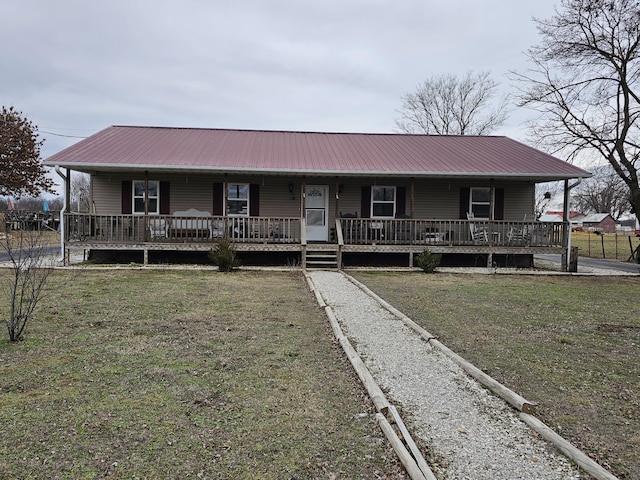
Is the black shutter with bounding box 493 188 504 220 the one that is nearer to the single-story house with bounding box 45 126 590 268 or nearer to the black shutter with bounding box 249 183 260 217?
the single-story house with bounding box 45 126 590 268

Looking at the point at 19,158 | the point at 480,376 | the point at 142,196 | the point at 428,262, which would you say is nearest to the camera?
the point at 480,376

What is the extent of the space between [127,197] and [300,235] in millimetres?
6071

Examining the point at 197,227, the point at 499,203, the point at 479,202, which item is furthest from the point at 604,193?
the point at 197,227

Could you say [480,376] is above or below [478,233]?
below

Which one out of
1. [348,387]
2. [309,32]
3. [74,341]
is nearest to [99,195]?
[309,32]

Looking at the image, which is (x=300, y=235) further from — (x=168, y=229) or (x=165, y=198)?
(x=165, y=198)

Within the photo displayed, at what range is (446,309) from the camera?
325 inches

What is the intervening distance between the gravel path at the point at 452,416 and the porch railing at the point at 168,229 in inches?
329

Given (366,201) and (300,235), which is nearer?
(300,235)

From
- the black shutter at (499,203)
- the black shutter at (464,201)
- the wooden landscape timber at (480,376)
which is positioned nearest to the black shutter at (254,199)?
the black shutter at (464,201)

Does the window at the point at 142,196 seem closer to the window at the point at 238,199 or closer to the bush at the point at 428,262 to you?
the window at the point at 238,199

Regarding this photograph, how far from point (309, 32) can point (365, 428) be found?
1635 cm

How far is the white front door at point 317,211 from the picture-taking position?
16250 mm

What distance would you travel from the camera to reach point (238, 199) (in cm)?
1594
